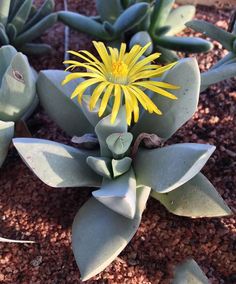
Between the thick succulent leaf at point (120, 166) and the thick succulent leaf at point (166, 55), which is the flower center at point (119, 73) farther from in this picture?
the thick succulent leaf at point (166, 55)

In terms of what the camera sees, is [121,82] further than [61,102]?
No

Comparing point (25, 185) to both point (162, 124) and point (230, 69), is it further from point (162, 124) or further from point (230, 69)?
point (230, 69)

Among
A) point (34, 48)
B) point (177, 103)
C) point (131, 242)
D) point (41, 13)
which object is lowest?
point (131, 242)

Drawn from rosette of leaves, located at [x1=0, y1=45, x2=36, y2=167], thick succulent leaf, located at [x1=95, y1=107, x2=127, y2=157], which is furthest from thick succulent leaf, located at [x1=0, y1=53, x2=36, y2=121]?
thick succulent leaf, located at [x1=95, y1=107, x2=127, y2=157]

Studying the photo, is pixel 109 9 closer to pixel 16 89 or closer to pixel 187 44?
pixel 187 44

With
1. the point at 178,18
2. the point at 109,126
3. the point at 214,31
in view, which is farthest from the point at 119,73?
the point at 178,18

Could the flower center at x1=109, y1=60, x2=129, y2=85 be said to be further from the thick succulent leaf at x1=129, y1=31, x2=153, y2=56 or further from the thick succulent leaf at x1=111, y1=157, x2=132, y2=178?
the thick succulent leaf at x1=129, y1=31, x2=153, y2=56

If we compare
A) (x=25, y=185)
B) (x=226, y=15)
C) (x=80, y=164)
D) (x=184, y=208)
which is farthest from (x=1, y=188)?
(x=226, y=15)
